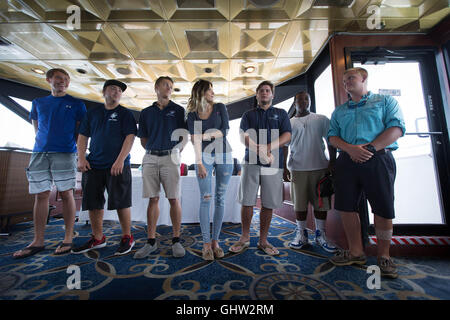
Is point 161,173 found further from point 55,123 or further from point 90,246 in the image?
point 55,123

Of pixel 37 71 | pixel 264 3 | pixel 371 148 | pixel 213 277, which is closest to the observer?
pixel 213 277

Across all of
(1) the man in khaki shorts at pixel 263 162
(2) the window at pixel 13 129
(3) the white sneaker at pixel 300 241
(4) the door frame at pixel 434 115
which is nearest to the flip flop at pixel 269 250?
(1) the man in khaki shorts at pixel 263 162

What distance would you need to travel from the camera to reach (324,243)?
1.81 metres

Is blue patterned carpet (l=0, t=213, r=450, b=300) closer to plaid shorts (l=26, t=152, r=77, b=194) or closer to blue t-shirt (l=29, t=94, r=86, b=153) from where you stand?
plaid shorts (l=26, t=152, r=77, b=194)

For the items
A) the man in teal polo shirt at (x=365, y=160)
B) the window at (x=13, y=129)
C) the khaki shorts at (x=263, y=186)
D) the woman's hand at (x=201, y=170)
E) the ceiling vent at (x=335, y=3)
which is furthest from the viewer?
the window at (x=13, y=129)

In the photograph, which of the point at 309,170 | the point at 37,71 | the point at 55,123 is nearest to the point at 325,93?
the point at 309,170

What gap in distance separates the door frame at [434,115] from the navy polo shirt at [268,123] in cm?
110

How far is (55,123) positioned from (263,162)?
84.6 inches

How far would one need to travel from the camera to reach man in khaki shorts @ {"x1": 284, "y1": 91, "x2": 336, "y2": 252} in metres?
1.84

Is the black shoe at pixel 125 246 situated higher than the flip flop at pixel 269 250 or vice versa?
the black shoe at pixel 125 246

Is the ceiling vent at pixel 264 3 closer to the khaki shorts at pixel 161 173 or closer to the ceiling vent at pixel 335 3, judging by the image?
the ceiling vent at pixel 335 3

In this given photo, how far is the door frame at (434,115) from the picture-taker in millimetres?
1870

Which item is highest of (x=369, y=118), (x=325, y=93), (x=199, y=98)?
(x=325, y=93)
